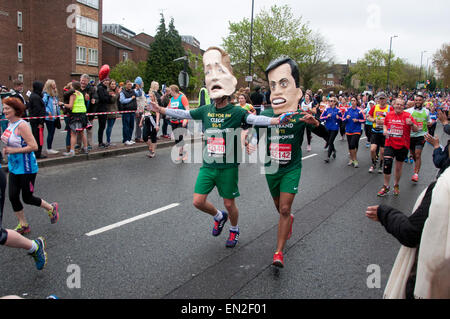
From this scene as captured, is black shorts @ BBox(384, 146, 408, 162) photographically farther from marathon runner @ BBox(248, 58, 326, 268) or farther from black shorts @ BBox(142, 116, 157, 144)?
black shorts @ BBox(142, 116, 157, 144)

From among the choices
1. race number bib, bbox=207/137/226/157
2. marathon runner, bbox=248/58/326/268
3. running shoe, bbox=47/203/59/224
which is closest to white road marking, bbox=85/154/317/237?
running shoe, bbox=47/203/59/224

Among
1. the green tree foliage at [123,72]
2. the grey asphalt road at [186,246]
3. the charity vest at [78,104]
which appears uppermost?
the green tree foliage at [123,72]

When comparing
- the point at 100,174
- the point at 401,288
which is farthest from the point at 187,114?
the point at 100,174

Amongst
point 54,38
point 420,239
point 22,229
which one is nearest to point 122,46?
point 54,38

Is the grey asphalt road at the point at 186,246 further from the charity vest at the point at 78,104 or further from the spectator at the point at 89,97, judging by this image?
the spectator at the point at 89,97

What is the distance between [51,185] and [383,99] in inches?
319

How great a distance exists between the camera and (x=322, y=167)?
10.3 metres

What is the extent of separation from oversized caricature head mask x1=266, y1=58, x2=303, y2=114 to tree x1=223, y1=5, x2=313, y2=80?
47.2 m

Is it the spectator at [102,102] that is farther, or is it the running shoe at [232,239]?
the spectator at [102,102]

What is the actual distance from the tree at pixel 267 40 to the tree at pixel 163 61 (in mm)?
6956

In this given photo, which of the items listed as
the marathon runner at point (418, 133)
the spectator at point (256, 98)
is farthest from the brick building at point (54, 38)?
the marathon runner at point (418, 133)

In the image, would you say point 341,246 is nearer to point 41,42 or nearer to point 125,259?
point 125,259

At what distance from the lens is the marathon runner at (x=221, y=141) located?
15.2ft

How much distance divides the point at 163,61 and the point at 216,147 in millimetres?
48536
